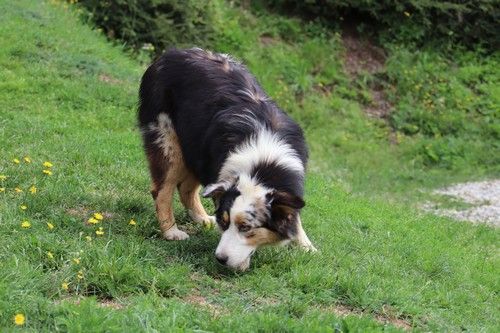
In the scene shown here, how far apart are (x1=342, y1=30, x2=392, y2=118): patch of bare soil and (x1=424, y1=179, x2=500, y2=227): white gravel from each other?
374cm

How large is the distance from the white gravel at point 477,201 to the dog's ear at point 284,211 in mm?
5491

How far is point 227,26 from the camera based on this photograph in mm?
16938

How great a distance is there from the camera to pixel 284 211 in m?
5.46

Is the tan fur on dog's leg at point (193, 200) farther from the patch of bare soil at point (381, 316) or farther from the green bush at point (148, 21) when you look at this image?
the green bush at point (148, 21)

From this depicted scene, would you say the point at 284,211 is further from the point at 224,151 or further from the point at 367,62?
the point at 367,62

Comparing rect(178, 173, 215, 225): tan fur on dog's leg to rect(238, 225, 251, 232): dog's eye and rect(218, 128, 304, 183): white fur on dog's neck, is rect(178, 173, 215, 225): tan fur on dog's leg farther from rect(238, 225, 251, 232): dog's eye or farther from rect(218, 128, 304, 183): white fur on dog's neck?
rect(238, 225, 251, 232): dog's eye

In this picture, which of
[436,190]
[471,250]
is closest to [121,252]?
[471,250]

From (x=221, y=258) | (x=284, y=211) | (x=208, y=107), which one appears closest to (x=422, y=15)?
(x=208, y=107)

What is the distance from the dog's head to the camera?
17.5 ft

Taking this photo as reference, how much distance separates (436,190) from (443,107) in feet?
14.0

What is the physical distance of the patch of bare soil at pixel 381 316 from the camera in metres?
4.89

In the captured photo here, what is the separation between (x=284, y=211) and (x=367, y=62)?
42.5 ft

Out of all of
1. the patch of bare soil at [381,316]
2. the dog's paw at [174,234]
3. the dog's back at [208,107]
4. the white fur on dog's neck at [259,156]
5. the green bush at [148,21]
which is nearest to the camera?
the patch of bare soil at [381,316]

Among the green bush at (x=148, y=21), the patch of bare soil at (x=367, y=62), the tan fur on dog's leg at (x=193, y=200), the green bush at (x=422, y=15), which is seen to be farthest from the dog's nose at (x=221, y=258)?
the green bush at (x=422, y=15)
